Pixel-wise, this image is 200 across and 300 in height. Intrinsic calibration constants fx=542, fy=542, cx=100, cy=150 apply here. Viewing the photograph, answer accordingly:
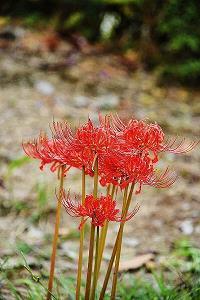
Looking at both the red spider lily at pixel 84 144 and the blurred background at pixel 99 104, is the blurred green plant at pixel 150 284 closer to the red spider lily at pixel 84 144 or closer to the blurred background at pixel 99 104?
the blurred background at pixel 99 104

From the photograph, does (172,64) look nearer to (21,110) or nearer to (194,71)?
(194,71)

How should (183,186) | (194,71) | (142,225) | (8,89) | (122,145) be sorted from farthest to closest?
(194,71), (8,89), (183,186), (142,225), (122,145)

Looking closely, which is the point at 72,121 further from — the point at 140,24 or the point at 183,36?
the point at 140,24

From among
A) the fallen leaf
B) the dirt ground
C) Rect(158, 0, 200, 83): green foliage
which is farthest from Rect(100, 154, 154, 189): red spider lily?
Rect(158, 0, 200, 83): green foliage

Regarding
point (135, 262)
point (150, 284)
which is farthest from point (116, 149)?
point (135, 262)

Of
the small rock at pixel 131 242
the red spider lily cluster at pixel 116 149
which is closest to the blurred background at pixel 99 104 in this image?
the small rock at pixel 131 242

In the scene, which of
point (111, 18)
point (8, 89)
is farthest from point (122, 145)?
point (111, 18)
